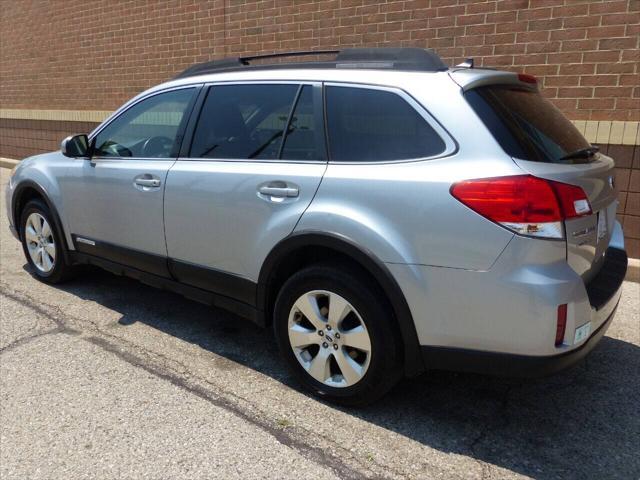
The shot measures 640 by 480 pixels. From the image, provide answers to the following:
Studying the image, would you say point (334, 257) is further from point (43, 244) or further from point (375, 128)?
point (43, 244)

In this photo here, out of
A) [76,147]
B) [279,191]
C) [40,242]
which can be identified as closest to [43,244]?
[40,242]

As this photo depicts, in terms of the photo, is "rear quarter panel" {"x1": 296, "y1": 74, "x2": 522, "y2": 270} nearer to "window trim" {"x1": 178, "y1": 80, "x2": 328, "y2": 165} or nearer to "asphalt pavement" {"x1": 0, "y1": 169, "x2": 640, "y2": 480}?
"window trim" {"x1": 178, "y1": 80, "x2": 328, "y2": 165}

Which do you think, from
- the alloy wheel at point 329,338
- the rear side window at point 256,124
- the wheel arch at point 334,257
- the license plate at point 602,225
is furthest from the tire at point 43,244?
the license plate at point 602,225

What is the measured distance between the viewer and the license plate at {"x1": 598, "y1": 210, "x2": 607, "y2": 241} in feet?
8.94

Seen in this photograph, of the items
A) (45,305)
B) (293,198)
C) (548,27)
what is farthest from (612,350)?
(45,305)

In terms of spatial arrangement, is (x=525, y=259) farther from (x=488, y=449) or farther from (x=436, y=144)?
(x=488, y=449)

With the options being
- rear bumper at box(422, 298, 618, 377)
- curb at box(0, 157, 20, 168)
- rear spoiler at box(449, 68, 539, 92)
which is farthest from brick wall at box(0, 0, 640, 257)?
Answer: rear bumper at box(422, 298, 618, 377)

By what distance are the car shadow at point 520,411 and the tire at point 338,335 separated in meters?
0.21

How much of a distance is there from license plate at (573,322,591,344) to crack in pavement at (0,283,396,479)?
41.6 inches

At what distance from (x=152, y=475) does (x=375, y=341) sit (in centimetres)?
118

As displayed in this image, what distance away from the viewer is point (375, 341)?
2.75m

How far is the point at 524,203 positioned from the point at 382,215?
636 millimetres

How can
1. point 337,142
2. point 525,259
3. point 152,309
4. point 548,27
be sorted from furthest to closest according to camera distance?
point 548,27, point 152,309, point 337,142, point 525,259

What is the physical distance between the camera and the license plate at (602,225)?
2726 mm
